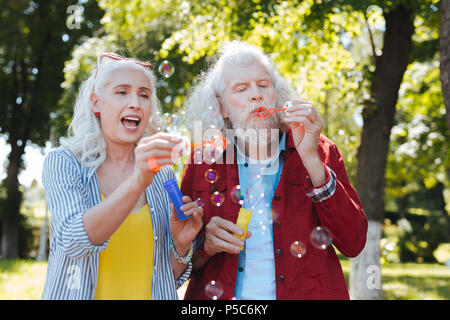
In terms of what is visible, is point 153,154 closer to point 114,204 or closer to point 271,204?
point 114,204

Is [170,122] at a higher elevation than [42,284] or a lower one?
higher

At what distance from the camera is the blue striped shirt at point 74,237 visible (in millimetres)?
1681

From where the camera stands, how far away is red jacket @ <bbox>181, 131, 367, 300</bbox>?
1982 millimetres

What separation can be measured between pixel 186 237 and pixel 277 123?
74cm

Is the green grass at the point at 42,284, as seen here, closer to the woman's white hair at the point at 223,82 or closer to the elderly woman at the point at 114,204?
the woman's white hair at the point at 223,82

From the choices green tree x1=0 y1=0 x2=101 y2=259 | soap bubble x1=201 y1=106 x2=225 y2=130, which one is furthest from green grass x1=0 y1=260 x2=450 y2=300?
green tree x1=0 y1=0 x2=101 y2=259

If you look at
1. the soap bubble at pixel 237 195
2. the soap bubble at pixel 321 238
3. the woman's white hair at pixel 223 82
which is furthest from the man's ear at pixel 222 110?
the soap bubble at pixel 321 238

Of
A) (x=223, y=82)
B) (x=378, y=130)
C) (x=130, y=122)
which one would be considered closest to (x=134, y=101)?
(x=130, y=122)

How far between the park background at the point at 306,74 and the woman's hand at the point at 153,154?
1347 mm

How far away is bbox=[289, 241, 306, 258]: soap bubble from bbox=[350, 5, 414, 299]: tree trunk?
4.71 metres

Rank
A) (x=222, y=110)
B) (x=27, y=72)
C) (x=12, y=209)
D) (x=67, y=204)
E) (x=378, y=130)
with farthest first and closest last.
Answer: (x=27, y=72) → (x=12, y=209) → (x=378, y=130) → (x=222, y=110) → (x=67, y=204)

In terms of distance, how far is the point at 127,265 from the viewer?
1857 mm

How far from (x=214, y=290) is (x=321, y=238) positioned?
1.67 feet

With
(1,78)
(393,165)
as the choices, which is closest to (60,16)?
(1,78)
